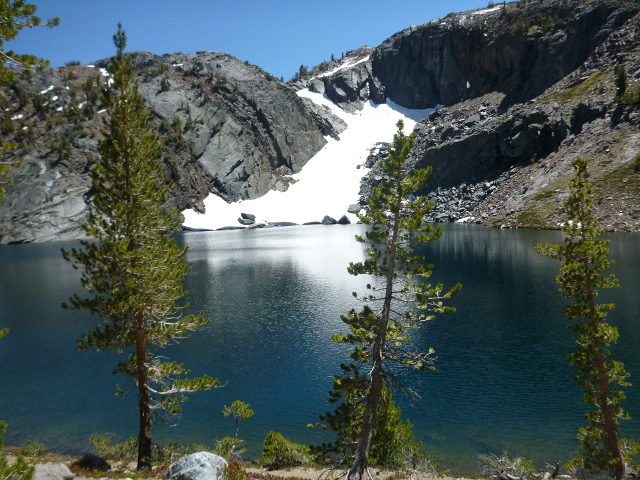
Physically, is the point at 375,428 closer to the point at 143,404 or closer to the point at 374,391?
the point at 374,391

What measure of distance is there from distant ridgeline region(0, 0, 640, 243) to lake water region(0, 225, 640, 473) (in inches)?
2188

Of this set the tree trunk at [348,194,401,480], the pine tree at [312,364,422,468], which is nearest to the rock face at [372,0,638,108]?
the tree trunk at [348,194,401,480]

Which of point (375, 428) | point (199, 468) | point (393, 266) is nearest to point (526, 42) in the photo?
point (393, 266)

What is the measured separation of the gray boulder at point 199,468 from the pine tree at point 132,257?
4362mm

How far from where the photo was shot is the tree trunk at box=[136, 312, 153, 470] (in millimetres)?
16781

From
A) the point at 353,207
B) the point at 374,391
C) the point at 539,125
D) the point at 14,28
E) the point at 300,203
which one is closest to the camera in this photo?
the point at 14,28

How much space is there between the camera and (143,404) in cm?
1698

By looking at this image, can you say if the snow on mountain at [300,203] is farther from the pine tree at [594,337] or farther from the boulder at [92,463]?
the pine tree at [594,337]

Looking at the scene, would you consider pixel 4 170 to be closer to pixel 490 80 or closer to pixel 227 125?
pixel 227 125

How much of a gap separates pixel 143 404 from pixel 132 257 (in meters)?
6.14

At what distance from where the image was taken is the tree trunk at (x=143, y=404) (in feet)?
55.1

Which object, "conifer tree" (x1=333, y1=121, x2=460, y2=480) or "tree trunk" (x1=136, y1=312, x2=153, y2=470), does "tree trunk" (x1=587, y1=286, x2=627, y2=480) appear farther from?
"tree trunk" (x1=136, y1=312, x2=153, y2=470)

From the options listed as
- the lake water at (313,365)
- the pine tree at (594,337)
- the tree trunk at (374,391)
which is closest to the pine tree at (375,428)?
the tree trunk at (374,391)

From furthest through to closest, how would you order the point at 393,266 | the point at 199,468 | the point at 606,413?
1. the point at 393,266
2. the point at 606,413
3. the point at 199,468
